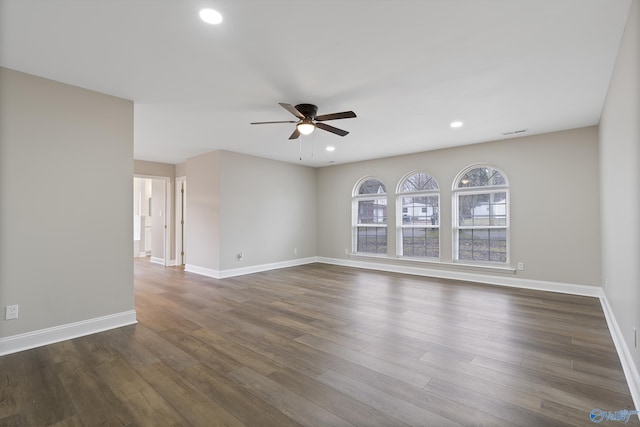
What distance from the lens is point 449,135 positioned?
489 centimetres

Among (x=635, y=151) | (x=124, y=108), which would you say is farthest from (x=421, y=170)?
(x=124, y=108)

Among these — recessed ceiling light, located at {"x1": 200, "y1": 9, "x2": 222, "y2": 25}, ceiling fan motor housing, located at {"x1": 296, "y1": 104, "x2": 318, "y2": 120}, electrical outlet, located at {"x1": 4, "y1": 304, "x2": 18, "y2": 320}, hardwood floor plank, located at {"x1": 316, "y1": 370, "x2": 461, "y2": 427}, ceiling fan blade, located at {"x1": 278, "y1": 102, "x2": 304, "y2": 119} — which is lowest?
hardwood floor plank, located at {"x1": 316, "y1": 370, "x2": 461, "y2": 427}

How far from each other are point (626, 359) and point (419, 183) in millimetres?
4423

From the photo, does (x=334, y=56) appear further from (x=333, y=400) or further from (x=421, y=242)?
(x=421, y=242)

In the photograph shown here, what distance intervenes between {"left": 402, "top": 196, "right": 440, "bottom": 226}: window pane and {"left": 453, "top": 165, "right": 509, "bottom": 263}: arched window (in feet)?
1.41

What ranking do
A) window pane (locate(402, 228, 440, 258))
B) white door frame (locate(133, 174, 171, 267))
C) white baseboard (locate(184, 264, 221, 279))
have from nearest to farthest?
white baseboard (locate(184, 264, 221, 279))
window pane (locate(402, 228, 440, 258))
white door frame (locate(133, 174, 171, 267))

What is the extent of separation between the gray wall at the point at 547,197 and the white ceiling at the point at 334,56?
67 centimetres

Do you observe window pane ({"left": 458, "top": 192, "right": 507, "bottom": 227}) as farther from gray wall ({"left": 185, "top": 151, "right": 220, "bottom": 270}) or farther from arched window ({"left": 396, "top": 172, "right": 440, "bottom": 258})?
gray wall ({"left": 185, "top": 151, "right": 220, "bottom": 270})

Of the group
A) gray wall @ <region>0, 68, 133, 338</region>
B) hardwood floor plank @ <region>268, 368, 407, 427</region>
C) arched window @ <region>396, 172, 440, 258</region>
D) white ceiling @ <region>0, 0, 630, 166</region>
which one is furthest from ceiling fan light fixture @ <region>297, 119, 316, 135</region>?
arched window @ <region>396, 172, 440, 258</region>

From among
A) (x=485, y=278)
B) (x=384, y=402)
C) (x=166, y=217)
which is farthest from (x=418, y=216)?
(x=166, y=217)

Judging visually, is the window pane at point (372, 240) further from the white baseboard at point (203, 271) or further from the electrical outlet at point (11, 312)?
the electrical outlet at point (11, 312)

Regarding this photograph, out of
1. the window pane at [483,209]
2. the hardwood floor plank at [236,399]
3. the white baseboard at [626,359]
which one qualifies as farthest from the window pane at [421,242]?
the hardwood floor plank at [236,399]

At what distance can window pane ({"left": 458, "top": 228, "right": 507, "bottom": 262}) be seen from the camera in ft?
17.3

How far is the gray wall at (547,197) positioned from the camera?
4434 mm
